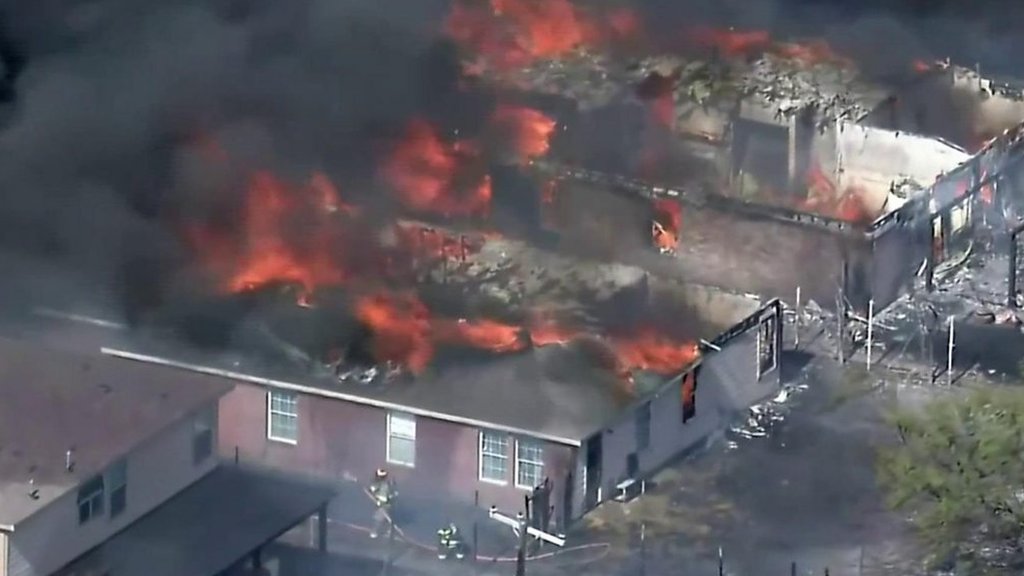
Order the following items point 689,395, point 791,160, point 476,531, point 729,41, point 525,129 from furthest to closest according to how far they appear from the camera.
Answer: point 729,41 → point 791,160 → point 525,129 → point 689,395 → point 476,531

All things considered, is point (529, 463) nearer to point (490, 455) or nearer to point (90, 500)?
point (490, 455)

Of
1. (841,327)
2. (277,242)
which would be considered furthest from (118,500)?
(841,327)

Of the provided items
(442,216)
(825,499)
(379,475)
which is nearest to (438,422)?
(379,475)

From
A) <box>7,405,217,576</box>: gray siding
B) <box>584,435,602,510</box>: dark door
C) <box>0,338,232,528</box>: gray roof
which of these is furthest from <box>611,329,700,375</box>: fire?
<box>7,405,217,576</box>: gray siding

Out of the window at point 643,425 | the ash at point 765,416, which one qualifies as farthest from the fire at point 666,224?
the window at point 643,425

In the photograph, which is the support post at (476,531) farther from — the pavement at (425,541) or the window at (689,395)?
the window at (689,395)

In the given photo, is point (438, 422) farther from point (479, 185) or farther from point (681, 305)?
point (479, 185)
